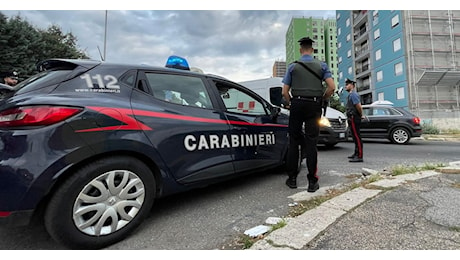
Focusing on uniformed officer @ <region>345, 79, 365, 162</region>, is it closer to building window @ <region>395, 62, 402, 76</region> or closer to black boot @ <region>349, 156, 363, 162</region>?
black boot @ <region>349, 156, 363, 162</region>

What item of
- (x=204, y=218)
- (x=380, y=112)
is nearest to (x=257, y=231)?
(x=204, y=218)

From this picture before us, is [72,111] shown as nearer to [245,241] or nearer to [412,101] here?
[245,241]

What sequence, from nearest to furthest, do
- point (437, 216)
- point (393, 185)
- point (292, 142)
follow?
point (437, 216) → point (393, 185) → point (292, 142)

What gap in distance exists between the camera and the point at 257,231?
2020 mm

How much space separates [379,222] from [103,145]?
2.27 m

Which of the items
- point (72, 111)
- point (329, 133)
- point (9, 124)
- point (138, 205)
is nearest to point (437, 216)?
point (138, 205)

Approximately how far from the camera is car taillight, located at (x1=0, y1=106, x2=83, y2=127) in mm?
1650

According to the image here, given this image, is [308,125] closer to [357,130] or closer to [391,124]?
[357,130]

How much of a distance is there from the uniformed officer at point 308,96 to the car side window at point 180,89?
109cm

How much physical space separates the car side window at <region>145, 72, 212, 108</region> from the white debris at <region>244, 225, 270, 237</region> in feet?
4.37

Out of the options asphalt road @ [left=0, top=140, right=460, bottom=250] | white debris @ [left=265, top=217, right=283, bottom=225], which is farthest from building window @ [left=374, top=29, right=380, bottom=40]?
white debris @ [left=265, top=217, right=283, bottom=225]

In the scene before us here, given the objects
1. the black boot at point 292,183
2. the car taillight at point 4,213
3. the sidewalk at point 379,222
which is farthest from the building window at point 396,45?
the car taillight at point 4,213

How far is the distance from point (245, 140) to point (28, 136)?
2030mm

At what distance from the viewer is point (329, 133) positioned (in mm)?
6797
